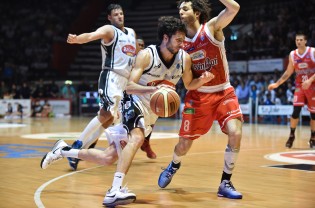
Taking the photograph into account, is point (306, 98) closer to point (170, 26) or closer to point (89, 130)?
point (89, 130)

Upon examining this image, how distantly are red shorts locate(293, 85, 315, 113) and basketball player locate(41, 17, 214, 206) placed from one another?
5.05m

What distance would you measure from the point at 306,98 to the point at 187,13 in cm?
519

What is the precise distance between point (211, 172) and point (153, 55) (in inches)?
86.0

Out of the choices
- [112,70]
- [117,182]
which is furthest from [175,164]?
[112,70]

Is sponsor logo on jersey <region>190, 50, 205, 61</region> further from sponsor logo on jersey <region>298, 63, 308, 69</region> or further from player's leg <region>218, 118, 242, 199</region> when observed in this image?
sponsor logo on jersey <region>298, 63, 308, 69</region>

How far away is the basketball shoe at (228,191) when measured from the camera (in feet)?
16.0

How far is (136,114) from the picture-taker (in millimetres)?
4879

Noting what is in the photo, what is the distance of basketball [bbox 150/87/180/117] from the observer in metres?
4.59

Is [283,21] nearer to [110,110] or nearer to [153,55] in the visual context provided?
[110,110]

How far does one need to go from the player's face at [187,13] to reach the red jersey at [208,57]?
0.46 feet

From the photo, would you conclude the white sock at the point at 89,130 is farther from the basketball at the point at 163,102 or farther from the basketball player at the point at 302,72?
the basketball player at the point at 302,72

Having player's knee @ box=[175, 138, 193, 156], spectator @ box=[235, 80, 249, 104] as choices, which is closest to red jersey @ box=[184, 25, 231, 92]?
player's knee @ box=[175, 138, 193, 156]

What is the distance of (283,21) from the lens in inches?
842

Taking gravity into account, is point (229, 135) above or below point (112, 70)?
below
